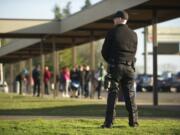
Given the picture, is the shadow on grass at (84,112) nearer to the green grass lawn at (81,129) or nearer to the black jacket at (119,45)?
the green grass lawn at (81,129)

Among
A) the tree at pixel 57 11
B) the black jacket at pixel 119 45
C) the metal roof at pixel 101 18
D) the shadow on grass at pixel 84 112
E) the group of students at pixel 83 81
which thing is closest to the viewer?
the black jacket at pixel 119 45

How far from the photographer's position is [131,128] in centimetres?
1129

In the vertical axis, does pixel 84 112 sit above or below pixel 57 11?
below

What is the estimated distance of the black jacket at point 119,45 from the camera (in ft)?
36.9

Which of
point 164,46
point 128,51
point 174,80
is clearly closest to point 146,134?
point 128,51

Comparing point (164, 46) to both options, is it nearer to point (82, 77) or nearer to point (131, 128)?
point (82, 77)

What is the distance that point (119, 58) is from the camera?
36.9 feet

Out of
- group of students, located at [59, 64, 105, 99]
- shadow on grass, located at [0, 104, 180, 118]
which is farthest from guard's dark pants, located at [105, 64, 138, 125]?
group of students, located at [59, 64, 105, 99]

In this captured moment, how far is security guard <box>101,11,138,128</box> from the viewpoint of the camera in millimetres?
11250

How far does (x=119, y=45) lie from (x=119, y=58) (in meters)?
0.23

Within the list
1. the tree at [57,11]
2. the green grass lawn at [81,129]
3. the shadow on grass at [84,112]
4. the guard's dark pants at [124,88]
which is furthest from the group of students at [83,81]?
the tree at [57,11]


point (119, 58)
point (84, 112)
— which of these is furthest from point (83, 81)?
point (119, 58)

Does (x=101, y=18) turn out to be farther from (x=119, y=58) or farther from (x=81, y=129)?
(x=81, y=129)

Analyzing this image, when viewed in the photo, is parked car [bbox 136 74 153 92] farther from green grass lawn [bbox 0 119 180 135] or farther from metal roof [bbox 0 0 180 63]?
green grass lawn [bbox 0 119 180 135]
